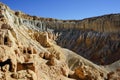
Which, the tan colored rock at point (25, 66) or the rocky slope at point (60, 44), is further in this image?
the rocky slope at point (60, 44)

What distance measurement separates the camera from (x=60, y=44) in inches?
4471

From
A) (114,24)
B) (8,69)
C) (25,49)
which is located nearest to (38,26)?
(114,24)

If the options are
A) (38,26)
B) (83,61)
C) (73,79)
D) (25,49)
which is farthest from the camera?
(38,26)

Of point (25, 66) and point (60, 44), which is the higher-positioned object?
point (25, 66)

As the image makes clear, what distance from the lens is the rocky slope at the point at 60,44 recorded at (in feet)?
95.7

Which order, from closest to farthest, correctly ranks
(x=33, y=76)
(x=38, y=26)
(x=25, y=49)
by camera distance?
(x=33, y=76) < (x=25, y=49) < (x=38, y=26)

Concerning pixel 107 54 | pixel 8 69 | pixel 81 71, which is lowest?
pixel 107 54

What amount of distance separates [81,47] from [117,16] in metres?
17.9

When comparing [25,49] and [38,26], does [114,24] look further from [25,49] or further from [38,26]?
[25,49]

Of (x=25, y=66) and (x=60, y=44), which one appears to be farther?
(x=60, y=44)

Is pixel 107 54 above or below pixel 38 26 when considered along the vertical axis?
below

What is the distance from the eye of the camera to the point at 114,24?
10650cm

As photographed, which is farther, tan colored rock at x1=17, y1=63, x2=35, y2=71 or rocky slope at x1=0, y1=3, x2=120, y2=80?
rocky slope at x1=0, y1=3, x2=120, y2=80

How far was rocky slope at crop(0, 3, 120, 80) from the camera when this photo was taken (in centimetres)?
2917
